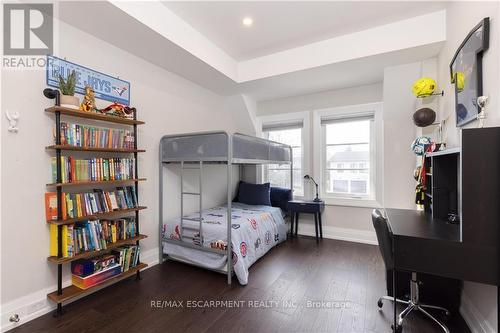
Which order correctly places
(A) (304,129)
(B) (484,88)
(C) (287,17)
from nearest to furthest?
(B) (484,88)
(C) (287,17)
(A) (304,129)

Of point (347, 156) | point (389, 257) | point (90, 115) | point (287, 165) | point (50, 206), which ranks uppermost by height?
point (90, 115)

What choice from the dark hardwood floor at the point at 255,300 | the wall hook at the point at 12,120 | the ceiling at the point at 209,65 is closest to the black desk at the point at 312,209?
the dark hardwood floor at the point at 255,300

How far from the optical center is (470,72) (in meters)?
1.69

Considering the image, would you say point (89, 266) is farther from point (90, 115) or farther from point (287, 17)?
point (287, 17)

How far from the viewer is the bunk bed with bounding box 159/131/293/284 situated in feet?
8.27

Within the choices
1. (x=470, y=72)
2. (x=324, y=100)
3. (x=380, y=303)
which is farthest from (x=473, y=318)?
(x=324, y=100)

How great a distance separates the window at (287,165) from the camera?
4.40 meters

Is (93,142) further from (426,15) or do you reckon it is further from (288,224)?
(426,15)

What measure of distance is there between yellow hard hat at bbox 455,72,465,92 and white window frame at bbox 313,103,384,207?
1.72m

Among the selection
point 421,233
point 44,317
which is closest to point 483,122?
point 421,233

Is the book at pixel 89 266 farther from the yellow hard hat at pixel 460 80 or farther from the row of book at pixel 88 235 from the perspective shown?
the yellow hard hat at pixel 460 80

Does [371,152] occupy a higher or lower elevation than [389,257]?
higher

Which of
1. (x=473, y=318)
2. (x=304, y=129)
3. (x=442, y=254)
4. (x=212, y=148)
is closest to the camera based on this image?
(x=442, y=254)

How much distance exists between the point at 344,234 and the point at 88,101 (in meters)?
3.85
